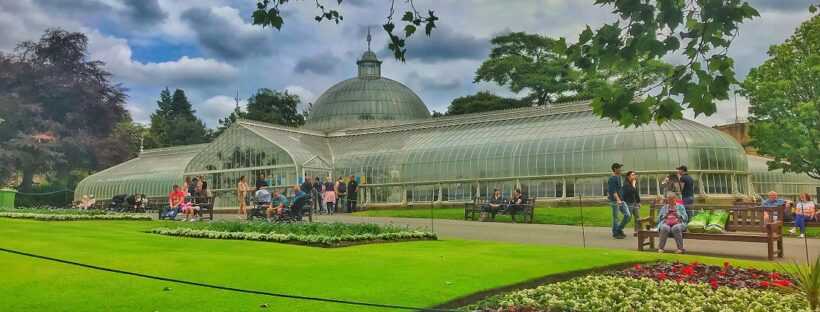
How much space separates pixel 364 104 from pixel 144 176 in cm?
1783

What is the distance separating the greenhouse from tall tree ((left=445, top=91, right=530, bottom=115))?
17.0 metres

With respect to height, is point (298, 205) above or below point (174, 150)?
below

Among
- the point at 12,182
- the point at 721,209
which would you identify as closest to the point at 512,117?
the point at 721,209

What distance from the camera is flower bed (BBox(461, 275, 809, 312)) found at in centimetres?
778

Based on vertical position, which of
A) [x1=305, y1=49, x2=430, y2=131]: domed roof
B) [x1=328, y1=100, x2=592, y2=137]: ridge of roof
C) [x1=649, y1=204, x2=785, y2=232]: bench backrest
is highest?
[x1=305, y1=49, x2=430, y2=131]: domed roof

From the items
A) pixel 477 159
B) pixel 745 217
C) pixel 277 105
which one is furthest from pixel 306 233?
pixel 277 105

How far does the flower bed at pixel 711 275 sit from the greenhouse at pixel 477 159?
46.3ft

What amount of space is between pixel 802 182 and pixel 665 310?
42857 millimetres

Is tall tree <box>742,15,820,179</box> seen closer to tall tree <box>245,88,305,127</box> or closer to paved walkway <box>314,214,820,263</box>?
paved walkway <box>314,214,820,263</box>

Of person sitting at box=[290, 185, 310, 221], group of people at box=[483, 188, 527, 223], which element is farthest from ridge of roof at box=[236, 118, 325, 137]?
person sitting at box=[290, 185, 310, 221]

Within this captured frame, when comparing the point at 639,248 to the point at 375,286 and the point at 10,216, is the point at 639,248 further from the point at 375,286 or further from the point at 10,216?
the point at 10,216

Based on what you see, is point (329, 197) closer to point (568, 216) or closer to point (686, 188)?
point (568, 216)

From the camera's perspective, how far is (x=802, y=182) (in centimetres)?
4409

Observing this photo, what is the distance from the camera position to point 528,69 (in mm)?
62875
